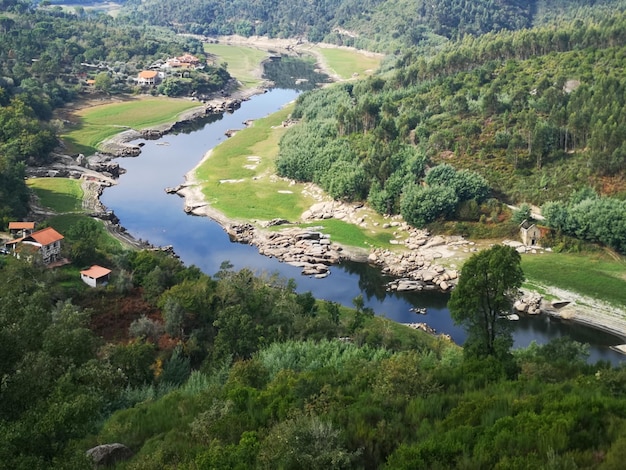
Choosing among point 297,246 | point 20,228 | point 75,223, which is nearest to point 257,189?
point 297,246

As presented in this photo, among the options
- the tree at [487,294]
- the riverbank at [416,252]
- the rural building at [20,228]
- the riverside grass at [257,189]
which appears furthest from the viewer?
the riverside grass at [257,189]

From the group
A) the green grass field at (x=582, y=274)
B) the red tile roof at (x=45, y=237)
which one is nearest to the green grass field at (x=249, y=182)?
the red tile roof at (x=45, y=237)

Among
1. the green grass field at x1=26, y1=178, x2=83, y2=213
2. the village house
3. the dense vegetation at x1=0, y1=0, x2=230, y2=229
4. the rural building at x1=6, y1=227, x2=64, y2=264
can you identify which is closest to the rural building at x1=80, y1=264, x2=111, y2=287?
the rural building at x1=6, y1=227, x2=64, y2=264

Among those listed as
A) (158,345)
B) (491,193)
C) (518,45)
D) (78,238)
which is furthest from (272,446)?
(518,45)

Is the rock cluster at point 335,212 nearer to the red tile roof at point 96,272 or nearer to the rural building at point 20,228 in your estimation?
the rural building at point 20,228

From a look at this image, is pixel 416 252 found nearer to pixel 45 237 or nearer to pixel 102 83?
pixel 45 237

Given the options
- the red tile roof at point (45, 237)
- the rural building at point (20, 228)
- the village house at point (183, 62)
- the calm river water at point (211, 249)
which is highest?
the village house at point (183, 62)

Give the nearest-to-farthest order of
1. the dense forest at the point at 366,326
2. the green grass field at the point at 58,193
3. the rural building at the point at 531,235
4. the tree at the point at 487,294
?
the dense forest at the point at 366,326, the tree at the point at 487,294, the rural building at the point at 531,235, the green grass field at the point at 58,193
